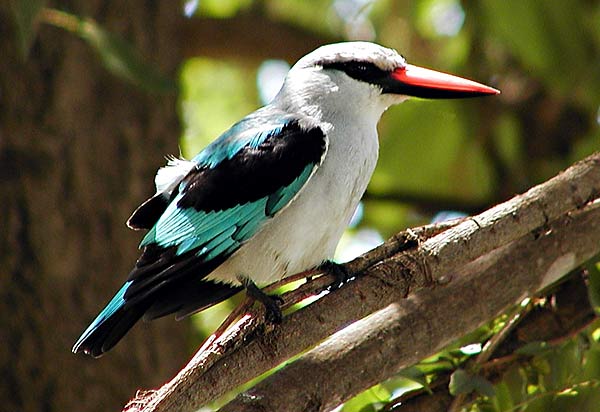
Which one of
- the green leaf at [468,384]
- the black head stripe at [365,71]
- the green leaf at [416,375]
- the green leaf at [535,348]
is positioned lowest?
the green leaf at [468,384]

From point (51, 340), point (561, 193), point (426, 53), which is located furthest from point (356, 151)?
point (426, 53)

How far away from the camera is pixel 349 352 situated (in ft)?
7.61

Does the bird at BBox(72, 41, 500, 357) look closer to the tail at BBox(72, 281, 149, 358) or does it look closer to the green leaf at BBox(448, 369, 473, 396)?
the tail at BBox(72, 281, 149, 358)

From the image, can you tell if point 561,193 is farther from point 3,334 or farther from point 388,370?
point 3,334

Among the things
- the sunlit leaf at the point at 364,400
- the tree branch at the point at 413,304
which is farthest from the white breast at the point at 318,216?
the sunlit leaf at the point at 364,400

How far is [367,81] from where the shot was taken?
9.93 feet

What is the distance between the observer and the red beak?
114 inches

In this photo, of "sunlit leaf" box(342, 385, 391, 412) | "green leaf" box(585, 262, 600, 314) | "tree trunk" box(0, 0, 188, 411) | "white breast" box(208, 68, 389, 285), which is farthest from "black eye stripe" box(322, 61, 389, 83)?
"tree trunk" box(0, 0, 188, 411)

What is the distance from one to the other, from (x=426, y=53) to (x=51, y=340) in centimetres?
217

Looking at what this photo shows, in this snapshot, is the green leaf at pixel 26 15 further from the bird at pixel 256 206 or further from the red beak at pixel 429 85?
the red beak at pixel 429 85

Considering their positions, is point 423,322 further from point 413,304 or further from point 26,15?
point 26,15

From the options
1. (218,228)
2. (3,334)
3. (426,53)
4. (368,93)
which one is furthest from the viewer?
(426,53)

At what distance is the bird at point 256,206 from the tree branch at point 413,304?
240mm

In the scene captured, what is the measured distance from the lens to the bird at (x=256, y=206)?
2.58 meters
